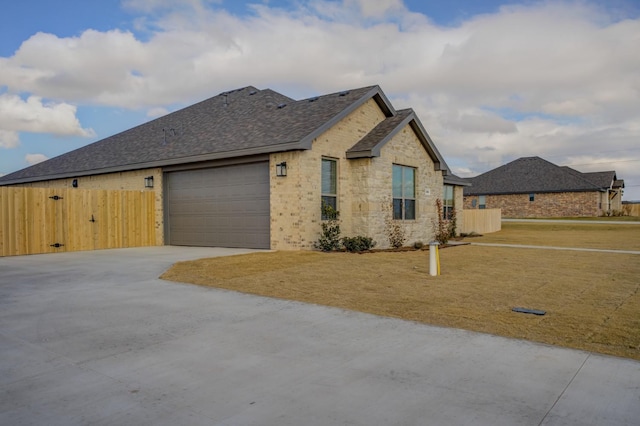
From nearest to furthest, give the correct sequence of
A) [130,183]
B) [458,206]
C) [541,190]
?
[130,183]
[458,206]
[541,190]

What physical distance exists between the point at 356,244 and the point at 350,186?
2232mm

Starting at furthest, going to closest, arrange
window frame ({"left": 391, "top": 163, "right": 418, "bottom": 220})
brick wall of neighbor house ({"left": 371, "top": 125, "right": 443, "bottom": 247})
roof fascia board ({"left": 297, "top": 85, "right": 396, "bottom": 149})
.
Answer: window frame ({"left": 391, "top": 163, "right": 418, "bottom": 220}), brick wall of neighbor house ({"left": 371, "top": 125, "right": 443, "bottom": 247}), roof fascia board ({"left": 297, "top": 85, "right": 396, "bottom": 149})

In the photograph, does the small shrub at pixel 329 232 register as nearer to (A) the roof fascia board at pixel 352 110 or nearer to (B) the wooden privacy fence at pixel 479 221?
(A) the roof fascia board at pixel 352 110

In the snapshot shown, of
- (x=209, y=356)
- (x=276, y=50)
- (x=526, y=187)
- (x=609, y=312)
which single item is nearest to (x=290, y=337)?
(x=209, y=356)

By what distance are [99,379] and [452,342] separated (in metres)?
3.57

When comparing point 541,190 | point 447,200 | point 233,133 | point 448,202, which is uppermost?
point 233,133

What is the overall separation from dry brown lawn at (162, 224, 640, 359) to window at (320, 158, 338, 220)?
2351 millimetres

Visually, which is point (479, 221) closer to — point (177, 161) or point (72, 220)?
point (177, 161)

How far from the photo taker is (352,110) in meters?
15.4

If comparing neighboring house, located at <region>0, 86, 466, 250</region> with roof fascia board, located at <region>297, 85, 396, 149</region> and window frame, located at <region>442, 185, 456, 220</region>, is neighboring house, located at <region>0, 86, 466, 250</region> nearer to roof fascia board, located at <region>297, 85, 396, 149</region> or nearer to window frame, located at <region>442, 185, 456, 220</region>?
roof fascia board, located at <region>297, 85, 396, 149</region>

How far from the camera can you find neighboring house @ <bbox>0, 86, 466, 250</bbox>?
1406 cm

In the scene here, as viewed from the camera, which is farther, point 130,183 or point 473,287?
point 130,183

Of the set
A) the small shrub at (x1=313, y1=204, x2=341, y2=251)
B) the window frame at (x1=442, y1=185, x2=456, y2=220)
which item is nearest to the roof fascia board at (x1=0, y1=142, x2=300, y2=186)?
the small shrub at (x1=313, y1=204, x2=341, y2=251)

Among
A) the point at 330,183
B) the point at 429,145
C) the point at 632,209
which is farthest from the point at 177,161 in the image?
the point at 632,209
